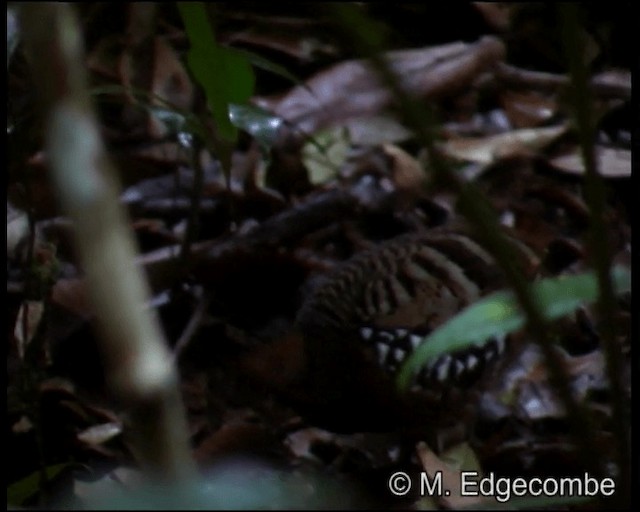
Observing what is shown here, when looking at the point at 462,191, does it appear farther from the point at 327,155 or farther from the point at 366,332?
the point at 327,155

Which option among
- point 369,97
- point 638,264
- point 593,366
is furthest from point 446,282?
point 369,97

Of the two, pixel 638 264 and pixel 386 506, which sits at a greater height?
Answer: pixel 638 264

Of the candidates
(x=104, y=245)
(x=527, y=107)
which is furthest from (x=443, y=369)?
(x=527, y=107)

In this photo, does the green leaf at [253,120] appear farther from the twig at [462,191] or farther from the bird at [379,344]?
the twig at [462,191]

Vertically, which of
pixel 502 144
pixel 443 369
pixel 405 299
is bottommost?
pixel 443 369

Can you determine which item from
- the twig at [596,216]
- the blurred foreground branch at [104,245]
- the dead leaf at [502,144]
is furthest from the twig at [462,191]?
Result: the dead leaf at [502,144]

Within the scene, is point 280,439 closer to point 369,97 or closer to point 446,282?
point 446,282

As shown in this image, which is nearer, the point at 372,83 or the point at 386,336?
the point at 386,336

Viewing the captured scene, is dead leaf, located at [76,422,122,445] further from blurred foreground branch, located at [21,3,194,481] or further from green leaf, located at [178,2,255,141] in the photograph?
blurred foreground branch, located at [21,3,194,481]

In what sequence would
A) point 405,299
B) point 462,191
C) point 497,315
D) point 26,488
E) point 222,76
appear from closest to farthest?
point 462,191
point 497,315
point 26,488
point 222,76
point 405,299
